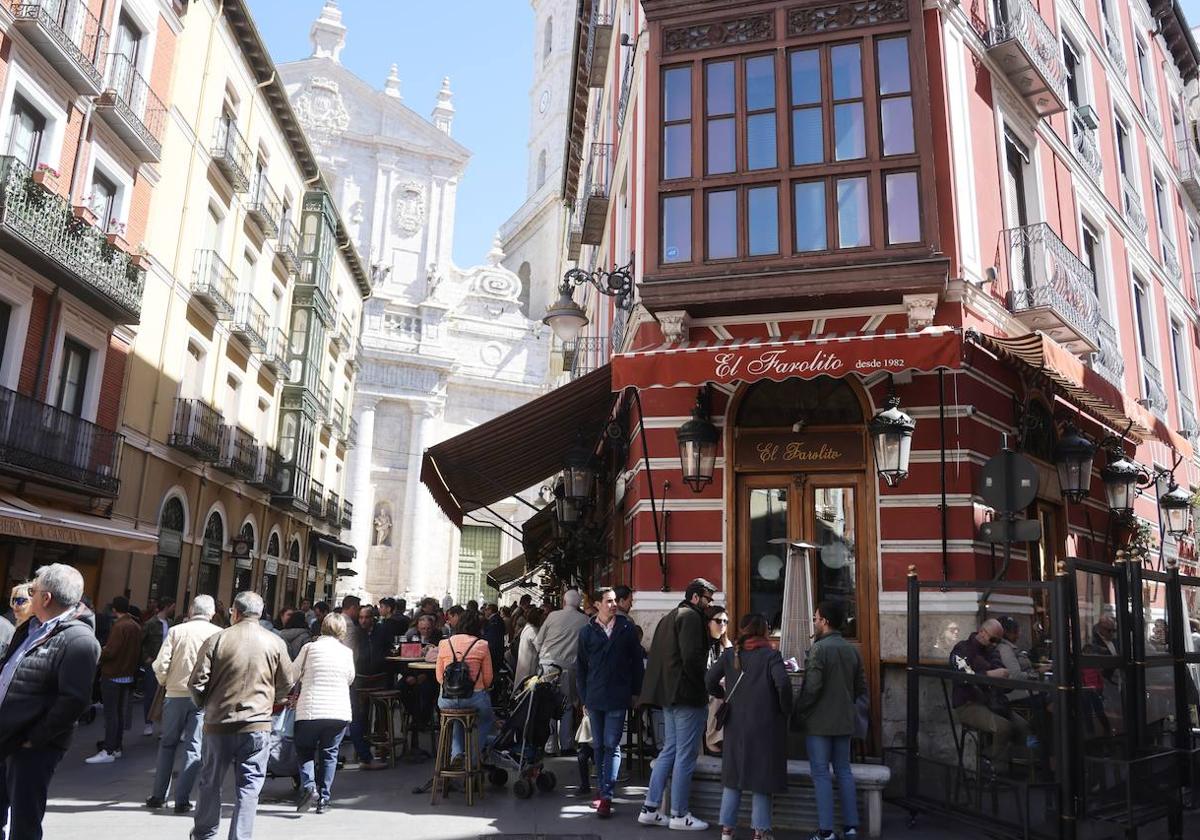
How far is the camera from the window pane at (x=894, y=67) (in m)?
9.61

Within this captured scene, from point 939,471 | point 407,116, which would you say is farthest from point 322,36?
point 939,471

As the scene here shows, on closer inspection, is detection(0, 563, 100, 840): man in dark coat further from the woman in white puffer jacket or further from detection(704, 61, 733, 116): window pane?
detection(704, 61, 733, 116): window pane

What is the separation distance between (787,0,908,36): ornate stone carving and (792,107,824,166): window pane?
3.01 feet

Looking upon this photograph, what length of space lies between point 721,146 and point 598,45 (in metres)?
8.56

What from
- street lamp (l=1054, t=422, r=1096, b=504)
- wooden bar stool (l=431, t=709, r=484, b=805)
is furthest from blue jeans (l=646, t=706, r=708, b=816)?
street lamp (l=1054, t=422, r=1096, b=504)

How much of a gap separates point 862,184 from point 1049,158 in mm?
4771

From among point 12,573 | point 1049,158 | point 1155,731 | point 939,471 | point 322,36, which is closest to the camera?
point 1155,731

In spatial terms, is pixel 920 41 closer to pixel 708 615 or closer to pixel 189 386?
pixel 708 615

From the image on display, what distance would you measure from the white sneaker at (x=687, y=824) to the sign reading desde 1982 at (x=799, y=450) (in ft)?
11.8

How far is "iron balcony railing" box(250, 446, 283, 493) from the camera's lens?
2410cm

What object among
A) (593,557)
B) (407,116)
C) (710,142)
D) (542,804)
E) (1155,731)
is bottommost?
(542,804)

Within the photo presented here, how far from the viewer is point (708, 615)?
7.98m

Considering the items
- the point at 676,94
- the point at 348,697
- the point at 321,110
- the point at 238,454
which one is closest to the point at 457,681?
the point at 348,697

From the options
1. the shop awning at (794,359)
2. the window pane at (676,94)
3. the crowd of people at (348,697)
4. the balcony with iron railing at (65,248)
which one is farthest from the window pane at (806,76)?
the balcony with iron railing at (65,248)
